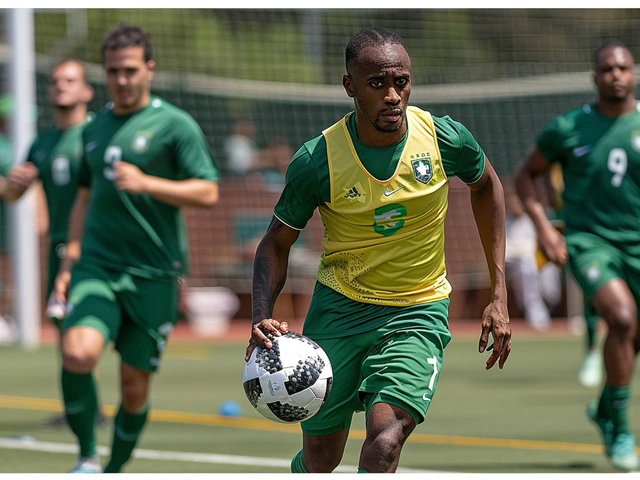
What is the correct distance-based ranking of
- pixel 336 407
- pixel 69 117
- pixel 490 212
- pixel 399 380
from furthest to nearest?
pixel 69 117 → pixel 490 212 → pixel 336 407 → pixel 399 380

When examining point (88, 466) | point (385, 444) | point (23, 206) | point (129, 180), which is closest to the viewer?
point (385, 444)

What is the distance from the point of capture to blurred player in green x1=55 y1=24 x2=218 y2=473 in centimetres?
779

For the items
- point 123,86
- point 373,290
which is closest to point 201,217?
point 123,86

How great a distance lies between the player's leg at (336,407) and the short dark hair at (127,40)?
9.50 ft

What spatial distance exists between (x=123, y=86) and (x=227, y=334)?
13735 mm

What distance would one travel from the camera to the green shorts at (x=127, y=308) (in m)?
7.74

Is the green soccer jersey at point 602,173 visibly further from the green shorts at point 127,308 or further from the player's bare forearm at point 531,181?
the green shorts at point 127,308

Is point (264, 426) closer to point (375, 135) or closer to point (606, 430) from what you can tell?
point (606, 430)

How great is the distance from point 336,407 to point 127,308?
2.44 m

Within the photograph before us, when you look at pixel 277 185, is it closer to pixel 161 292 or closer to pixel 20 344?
pixel 20 344

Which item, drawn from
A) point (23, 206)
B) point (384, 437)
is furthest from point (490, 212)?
point (23, 206)

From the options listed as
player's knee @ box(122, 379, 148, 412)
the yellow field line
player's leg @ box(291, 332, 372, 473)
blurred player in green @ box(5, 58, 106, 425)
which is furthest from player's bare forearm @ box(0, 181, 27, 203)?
player's leg @ box(291, 332, 372, 473)

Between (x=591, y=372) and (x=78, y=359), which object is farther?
(x=591, y=372)

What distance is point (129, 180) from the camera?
7.49 meters
